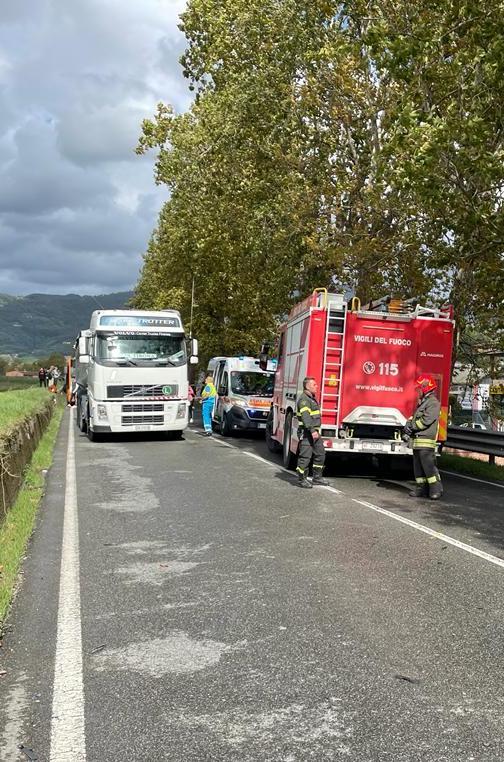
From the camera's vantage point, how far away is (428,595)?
5457mm

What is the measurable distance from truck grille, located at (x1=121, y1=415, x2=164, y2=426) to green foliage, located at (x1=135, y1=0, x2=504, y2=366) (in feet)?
20.2

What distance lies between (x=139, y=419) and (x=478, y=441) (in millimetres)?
8129

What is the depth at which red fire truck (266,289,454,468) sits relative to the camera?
1220 cm

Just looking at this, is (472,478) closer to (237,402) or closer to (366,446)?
(366,446)

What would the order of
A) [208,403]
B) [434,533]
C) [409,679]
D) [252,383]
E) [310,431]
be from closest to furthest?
[409,679] < [434,533] < [310,431] < [208,403] < [252,383]

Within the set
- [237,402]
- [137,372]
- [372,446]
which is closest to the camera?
[372,446]

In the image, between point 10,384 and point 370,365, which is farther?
point 10,384

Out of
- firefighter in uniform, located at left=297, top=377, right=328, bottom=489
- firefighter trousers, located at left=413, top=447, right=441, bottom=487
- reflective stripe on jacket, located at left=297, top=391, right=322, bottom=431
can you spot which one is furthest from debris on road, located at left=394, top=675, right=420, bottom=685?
reflective stripe on jacket, located at left=297, top=391, right=322, bottom=431

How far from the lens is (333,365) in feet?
40.2

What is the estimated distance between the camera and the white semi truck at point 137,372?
17.9 m

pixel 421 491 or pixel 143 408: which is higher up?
pixel 143 408

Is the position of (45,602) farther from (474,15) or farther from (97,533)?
(474,15)

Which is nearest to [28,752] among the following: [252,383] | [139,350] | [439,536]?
[439,536]

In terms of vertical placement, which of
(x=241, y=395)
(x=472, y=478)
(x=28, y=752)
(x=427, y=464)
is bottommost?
(x=28, y=752)
